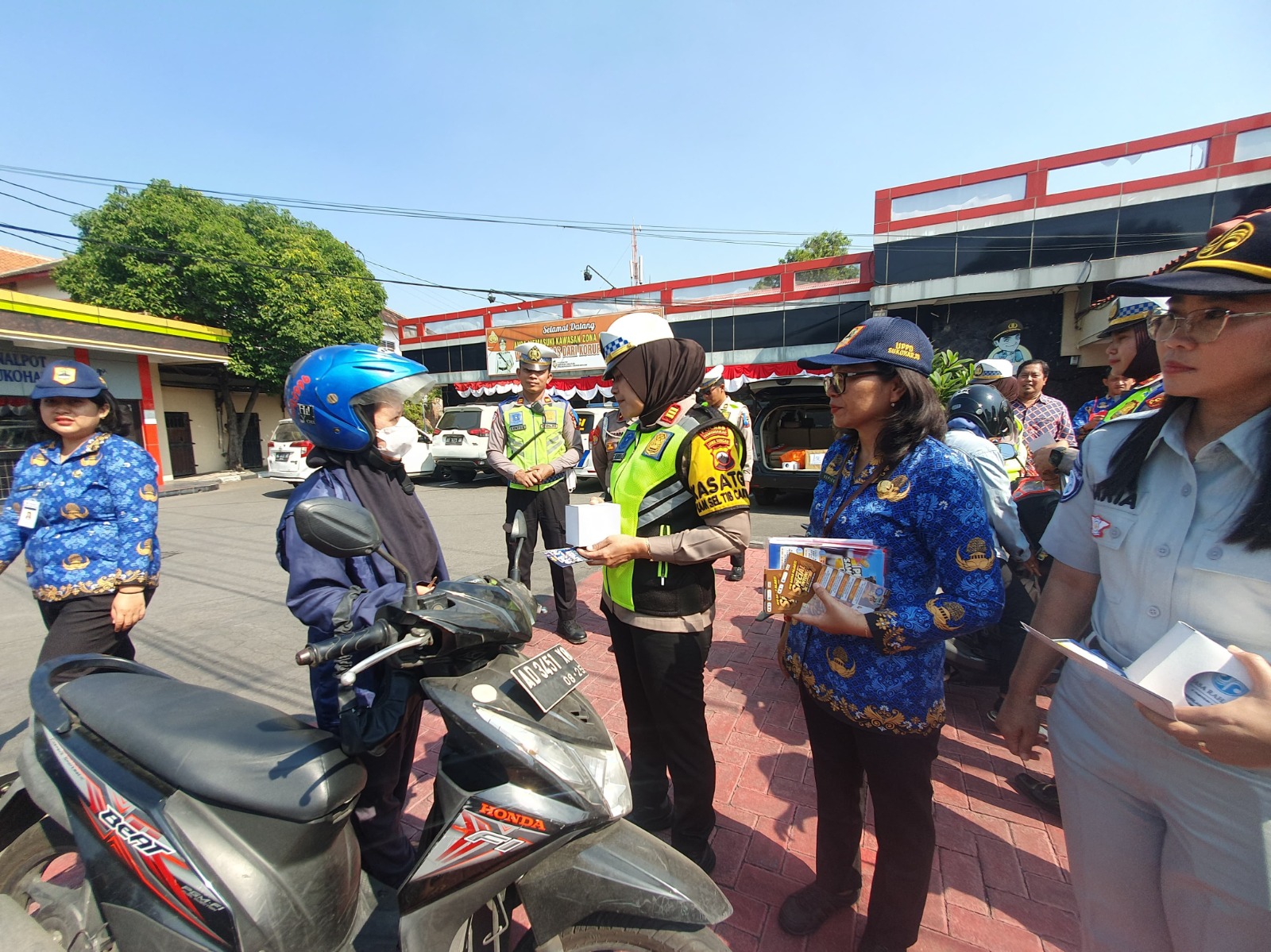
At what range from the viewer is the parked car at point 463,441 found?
1217 centimetres

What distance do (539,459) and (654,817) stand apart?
2.67 metres

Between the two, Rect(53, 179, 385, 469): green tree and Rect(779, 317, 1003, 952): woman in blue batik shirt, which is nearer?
Rect(779, 317, 1003, 952): woman in blue batik shirt

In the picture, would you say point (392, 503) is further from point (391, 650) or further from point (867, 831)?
point (867, 831)

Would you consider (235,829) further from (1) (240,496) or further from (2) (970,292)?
(2) (970,292)

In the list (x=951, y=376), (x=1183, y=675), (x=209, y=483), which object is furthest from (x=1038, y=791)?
(x=209, y=483)

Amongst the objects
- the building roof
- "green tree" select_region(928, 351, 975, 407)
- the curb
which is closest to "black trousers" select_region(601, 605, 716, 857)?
"green tree" select_region(928, 351, 975, 407)

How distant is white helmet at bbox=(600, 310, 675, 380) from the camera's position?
1792mm

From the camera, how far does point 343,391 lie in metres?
1.52

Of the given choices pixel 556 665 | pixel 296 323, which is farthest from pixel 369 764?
pixel 296 323

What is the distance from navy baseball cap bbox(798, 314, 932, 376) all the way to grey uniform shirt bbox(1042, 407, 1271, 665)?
0.42 m

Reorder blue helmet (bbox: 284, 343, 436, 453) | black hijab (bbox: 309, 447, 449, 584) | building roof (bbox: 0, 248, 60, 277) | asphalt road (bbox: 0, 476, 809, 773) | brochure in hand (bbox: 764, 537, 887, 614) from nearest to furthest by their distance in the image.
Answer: brochure in hand (bbox: 764, 537, 887, 614), blue helmet (bbox: 284, 343, 436, 453), black hijab (bbox: 309, 447, 449, 584), asphalt road (bbox: 0, 476, 809, 773), building roof (bbox: 0, 248, 60, 277)

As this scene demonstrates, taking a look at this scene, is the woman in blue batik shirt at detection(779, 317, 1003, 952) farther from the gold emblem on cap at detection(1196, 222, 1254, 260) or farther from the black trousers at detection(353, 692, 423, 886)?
the black trousers at detection(353, 692, 423, 886)

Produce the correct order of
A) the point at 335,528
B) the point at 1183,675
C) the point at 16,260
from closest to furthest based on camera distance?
the point at 1183,675, the point at 335,528, the point at 16,260

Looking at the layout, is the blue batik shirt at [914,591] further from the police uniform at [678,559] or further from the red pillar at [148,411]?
the red pillar at [148,411]
